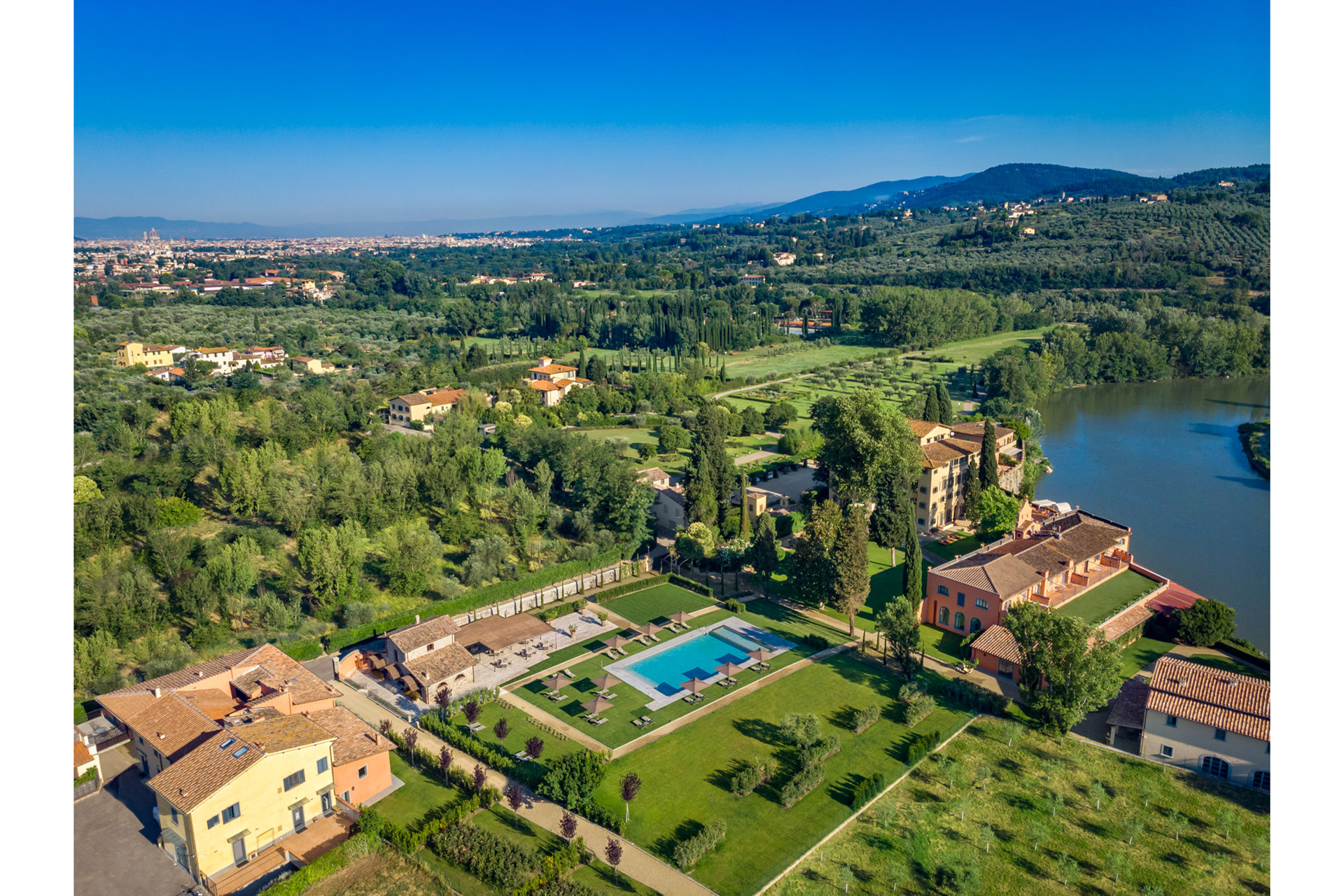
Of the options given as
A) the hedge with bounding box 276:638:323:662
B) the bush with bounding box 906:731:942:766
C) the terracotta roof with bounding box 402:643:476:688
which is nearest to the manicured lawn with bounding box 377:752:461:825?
the terracotta roof with bounding box 402:643:476:688

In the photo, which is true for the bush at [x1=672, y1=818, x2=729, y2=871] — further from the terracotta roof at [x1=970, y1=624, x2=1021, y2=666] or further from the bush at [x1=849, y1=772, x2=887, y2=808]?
the terracotta roof at [x1=970, y1=624, x2=1021, y2=666]

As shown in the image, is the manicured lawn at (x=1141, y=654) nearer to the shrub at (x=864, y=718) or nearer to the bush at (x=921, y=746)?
the bush at (x=921, y=746)

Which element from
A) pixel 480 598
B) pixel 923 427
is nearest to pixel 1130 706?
pixel 923 427

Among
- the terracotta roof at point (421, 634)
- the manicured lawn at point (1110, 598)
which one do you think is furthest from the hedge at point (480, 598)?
the manicured lawn at point (1110, 598)

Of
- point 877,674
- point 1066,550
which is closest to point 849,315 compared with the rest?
point 1066,550

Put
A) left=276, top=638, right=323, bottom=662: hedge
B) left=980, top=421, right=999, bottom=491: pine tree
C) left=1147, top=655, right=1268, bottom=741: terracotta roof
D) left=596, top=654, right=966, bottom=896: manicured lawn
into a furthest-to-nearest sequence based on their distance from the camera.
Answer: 1. left=980, top=421, right=999, bottom=491: pine tree
2. left=276, top=638, right=323, bottom=662: hedge
3. left=1147, top=655, right=1268, bottom=741: terracotta roof
4. left=596, top=654, right=966, bottom=896: manicured lawn

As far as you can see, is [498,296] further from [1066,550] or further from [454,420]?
[1066,550]

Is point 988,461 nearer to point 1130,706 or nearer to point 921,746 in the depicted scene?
point 1130,706
